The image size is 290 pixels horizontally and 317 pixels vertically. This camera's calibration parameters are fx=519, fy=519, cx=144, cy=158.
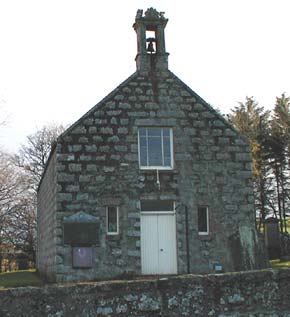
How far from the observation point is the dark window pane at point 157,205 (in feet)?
60.8

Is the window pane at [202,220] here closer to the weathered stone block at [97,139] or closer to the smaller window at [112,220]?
the smaller window at [112,220]

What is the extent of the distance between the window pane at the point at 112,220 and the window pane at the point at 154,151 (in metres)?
2.23

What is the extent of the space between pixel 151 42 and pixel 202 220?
7350 millimetres

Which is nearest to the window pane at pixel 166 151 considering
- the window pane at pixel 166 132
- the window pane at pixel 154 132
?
the window pane at pixel 166 132

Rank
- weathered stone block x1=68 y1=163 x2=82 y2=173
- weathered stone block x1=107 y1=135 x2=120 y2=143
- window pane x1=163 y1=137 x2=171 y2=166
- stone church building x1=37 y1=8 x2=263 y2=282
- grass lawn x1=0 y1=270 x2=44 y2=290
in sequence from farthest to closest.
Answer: window pane x1=163 y1=137 x2=171 y2=166 → weathered stone block x1=107 y1=135 x2=120 y2=143 → grass lawn x1=0 y1=270 x2=44 y2=290 → weathered stone block x1=68 y1=163 x2=82 y2=173 → stone church building x1=37 y1=8 x2=263 y2=282

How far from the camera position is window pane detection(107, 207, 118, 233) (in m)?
18.0

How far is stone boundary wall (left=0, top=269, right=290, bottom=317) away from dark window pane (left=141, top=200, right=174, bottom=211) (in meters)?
12.0

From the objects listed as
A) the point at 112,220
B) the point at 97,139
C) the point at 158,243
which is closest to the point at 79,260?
the point at 112,220

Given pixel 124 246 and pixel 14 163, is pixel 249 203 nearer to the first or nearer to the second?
pixel 124 246

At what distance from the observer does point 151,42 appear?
2067cm

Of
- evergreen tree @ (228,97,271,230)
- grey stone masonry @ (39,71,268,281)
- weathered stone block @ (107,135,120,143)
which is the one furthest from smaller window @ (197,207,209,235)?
evergreen tree @ (228,97,271,230)

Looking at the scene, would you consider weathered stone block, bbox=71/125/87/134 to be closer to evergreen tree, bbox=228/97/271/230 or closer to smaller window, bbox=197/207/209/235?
smaller window, bbox=197/207/209/235

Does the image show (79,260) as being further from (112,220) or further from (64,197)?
(64,197)

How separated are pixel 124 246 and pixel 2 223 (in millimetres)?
27200
